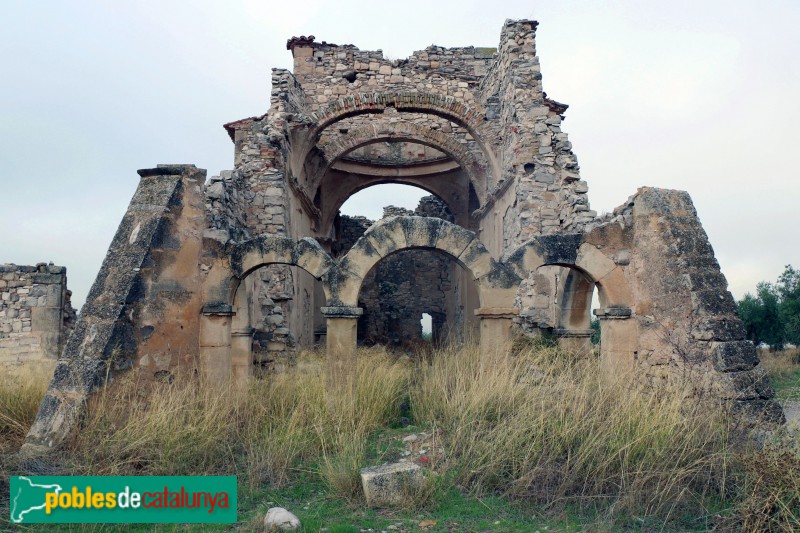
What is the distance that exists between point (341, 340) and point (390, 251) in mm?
1244

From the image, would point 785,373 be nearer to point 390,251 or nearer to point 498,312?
point 498,312

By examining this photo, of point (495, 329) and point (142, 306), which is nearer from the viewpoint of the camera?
point (142, 306)

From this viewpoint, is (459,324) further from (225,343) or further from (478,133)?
(225,343)

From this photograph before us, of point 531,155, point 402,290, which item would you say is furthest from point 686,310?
point 402,290

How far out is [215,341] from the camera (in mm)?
6574

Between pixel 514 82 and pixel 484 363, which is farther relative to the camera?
pixel 514 82

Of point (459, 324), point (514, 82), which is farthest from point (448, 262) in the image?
point (514, 82)

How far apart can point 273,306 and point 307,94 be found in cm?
534

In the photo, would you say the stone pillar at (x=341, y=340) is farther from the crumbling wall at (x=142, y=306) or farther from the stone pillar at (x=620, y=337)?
the stone pillar at (x=620, y=337)

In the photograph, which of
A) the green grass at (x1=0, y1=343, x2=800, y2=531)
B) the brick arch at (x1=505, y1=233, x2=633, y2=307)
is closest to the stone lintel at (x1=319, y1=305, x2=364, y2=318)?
the green grass at (x1=0, y1=343, x2=800, y2=531)

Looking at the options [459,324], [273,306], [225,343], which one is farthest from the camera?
[459,324]

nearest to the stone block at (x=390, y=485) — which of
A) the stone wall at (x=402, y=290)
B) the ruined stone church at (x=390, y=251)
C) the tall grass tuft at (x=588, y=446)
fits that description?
the tall grass tuft at (x=588, y=446)

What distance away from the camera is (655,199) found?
6562 mm

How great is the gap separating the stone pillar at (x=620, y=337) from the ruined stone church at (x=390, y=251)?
17 mm
